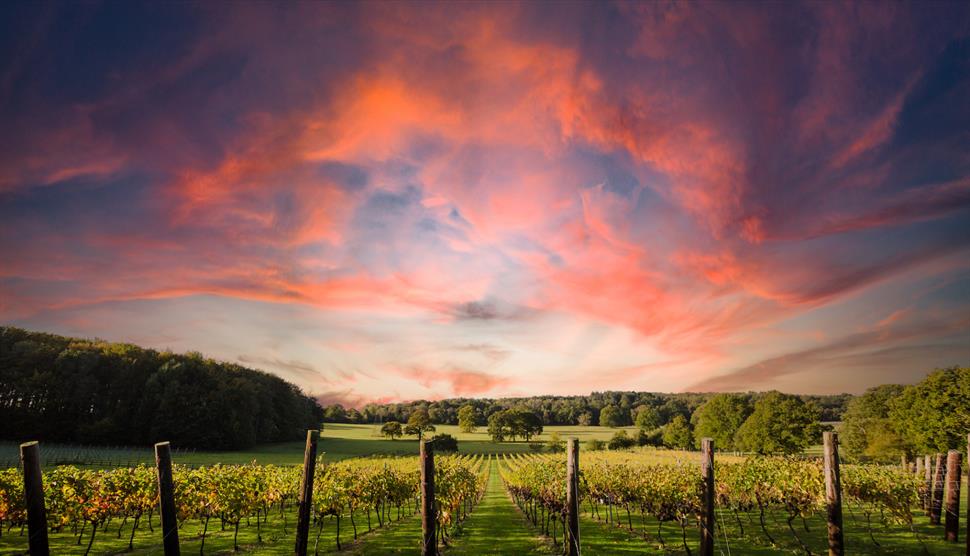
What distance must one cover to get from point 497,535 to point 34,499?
17268mm

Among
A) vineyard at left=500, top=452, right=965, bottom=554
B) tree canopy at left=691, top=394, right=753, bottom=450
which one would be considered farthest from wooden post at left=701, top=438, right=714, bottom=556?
tree canopy at left=691, top=394, right=753, bottom=450

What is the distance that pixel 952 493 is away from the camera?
51.7 ft

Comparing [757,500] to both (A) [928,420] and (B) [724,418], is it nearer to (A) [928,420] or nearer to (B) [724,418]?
(A) [928,420]

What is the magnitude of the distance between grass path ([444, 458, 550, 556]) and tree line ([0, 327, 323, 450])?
5686 centimetres

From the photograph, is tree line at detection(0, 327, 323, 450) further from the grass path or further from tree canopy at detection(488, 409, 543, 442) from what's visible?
tree canopy at detection(488, 409, 543, 442)

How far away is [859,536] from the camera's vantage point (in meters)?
20.1

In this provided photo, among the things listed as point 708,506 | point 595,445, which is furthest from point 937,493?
point 595,445

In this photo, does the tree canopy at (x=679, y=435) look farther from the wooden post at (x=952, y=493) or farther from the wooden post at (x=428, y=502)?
the wooden post at (x=428, y=502)

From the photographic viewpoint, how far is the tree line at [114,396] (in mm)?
63031

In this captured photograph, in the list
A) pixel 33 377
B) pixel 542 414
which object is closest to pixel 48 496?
pixel 33 377

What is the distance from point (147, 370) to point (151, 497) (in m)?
68.4

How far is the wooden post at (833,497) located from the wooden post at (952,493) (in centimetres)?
771

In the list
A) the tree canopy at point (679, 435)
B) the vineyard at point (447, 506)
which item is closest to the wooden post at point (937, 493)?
the vineyard at point (447, 506)

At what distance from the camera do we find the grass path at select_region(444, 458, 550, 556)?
17.4 meters
